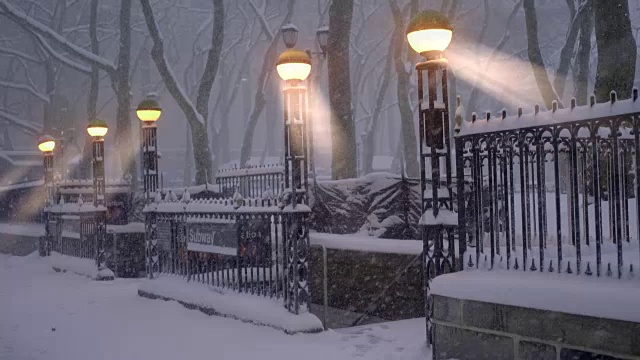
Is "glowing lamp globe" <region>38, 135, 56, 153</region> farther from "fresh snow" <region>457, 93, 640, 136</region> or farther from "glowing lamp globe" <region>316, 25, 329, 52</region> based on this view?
"fresh snow" <region>457, 93, 640, 136</region>

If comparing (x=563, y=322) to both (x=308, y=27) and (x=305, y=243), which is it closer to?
(x=305, y=243)

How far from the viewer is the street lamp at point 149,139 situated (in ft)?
41.2

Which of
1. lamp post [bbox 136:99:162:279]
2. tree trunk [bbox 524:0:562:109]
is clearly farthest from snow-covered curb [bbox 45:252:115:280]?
tree trunk [bbox 524:0:562:109]

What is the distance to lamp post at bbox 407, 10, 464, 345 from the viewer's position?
7293 millimetres

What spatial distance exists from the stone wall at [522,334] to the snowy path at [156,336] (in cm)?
81

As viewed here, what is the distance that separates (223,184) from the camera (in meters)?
17.5

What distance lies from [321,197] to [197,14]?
32.9 metres

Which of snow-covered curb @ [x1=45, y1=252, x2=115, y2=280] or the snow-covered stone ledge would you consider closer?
the snow-covered stone ledge

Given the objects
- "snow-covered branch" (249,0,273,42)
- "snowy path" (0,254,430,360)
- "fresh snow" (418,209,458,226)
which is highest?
"snow-covered branch" (249,0,273,42)

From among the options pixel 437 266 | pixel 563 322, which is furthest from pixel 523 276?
pixel 437 266

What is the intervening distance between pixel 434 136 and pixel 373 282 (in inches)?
147

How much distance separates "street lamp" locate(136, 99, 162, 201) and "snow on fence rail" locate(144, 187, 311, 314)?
499 mm

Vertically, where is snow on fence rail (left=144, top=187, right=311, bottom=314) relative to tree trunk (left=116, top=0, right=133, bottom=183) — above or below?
below

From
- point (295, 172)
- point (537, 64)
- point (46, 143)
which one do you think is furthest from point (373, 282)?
point (46, 143)
